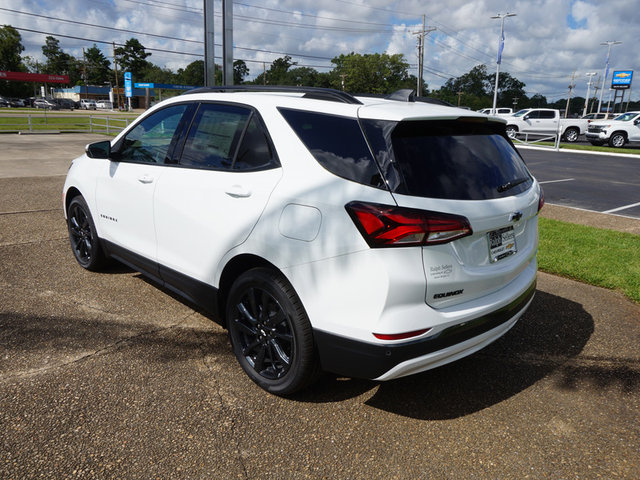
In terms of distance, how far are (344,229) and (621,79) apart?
79804mm

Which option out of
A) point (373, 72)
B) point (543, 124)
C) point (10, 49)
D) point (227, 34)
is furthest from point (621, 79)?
point (10, 49)

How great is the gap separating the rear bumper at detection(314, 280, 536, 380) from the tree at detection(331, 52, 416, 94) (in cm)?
9097

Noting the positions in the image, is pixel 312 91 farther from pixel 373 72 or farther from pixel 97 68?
pixel 97 68

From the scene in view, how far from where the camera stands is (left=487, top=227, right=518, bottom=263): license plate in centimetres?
261

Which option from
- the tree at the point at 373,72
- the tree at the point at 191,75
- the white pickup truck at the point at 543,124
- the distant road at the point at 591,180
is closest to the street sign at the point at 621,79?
the tree at the point at 373,72

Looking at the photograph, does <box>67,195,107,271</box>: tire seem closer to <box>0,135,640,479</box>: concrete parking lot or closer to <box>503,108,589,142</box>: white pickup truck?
<box>0,135,640,479</box>: concrete parking lot

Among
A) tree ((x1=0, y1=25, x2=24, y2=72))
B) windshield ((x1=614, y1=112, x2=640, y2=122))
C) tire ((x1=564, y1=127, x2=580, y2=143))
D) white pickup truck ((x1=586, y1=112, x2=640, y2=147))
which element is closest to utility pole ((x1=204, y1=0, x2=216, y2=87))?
white pickup truck ((x1=586, y1=112, x2=640, y2=147))

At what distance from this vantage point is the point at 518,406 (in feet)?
9.51

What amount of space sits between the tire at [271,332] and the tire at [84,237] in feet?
6.96

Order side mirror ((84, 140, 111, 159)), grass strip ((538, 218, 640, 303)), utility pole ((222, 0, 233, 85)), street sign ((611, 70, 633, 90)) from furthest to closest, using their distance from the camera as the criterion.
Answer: street sign ((611, 70, 633, 90)) → utility pole ((222, 0, 233, 85)) → grass strip ((538, 218, 640, 303)) → side mirror ((84, 140, 111, 159))

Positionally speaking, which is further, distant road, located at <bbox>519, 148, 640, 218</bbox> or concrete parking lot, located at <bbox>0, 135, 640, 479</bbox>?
distant road, located at <bbox>519, 148, 640, 218</bbox>

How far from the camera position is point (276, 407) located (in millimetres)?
2805

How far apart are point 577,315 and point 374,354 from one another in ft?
9.12

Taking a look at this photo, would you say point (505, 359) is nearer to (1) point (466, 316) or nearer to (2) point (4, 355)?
(1) point (466, 316)
